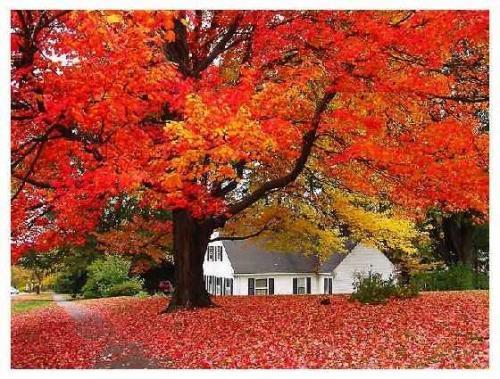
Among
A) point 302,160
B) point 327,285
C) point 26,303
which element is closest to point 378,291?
point 302,160

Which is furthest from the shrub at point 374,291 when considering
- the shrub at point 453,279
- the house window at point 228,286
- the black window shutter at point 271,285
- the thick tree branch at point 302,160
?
the black window shutter at point 271,285

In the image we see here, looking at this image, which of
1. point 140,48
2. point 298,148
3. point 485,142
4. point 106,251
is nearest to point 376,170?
point 298,148

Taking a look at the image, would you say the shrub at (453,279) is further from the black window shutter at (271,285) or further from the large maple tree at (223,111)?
the black window shutter at (271,285)

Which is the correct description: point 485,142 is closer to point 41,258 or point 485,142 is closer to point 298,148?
point 298,148

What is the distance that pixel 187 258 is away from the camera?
30.8 ft

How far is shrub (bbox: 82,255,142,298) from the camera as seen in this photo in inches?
425

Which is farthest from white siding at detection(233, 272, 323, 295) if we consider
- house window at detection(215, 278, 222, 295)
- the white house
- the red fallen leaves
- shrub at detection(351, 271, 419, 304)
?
the red fallen leaves

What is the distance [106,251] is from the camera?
10508 millimetres

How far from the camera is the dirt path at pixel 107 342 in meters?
6.43

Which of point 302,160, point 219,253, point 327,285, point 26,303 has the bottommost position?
point 327,285

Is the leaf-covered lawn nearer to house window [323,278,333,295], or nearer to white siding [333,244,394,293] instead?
white siding [333,244,394,293]

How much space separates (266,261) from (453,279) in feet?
15.5

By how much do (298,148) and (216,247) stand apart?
452cm

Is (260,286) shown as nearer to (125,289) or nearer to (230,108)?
(125,289)
